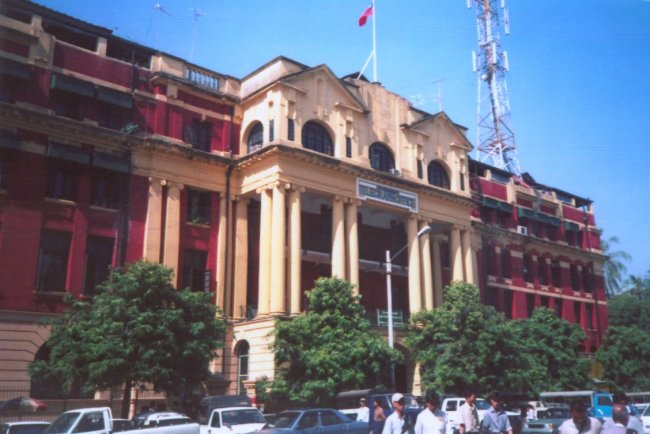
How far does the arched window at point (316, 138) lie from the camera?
37.9 m

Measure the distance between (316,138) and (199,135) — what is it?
6.91 meters

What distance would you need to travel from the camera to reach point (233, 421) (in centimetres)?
2189

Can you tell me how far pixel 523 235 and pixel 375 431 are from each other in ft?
137

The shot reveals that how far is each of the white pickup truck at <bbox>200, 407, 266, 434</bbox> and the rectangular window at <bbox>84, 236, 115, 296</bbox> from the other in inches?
488

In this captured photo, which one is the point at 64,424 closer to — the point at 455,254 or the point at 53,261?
the point at 53,261

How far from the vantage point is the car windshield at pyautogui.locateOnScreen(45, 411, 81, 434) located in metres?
18.5

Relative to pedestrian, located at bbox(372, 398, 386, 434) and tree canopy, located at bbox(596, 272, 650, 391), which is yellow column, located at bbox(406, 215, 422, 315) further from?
pedestrian, located at bbox(372, 398, 386, 434)

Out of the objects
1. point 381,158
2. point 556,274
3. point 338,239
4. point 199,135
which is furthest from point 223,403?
point 556,274

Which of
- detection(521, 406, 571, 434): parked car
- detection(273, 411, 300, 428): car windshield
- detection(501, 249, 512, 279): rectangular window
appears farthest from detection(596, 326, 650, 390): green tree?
detection(273, 411, 300, 428): car windshield

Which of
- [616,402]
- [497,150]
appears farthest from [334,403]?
[497,150]

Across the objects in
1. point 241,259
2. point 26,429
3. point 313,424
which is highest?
point 241,259

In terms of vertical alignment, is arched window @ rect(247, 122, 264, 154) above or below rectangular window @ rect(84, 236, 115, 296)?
above

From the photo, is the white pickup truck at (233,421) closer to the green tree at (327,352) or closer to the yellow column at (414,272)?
the green tree at (327,352)

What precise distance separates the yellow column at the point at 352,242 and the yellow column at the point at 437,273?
1023 centimetres
